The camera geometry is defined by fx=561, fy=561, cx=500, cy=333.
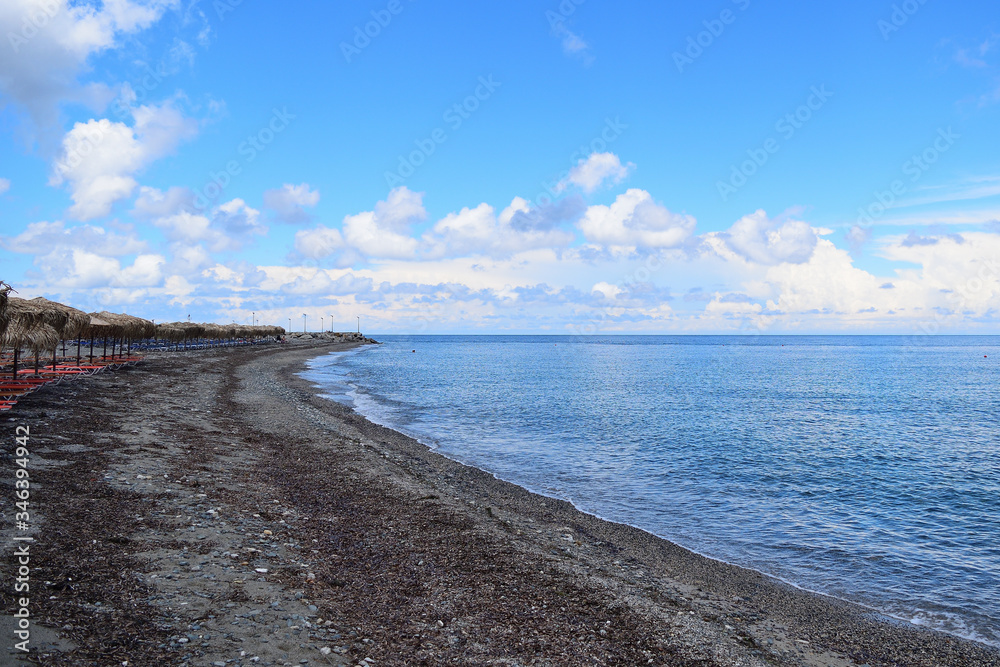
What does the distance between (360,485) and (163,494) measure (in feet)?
15.7

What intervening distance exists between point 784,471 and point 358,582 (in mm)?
18629

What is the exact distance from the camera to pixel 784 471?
21.8m

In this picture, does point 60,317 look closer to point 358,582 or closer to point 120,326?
point 120,326

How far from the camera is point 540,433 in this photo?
29500 millimetres

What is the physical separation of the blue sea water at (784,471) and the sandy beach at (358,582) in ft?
5.67

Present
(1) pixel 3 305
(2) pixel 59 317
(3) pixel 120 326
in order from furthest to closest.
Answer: (3) pixel 120 326
(2) pixel 59 317
(1) pixel 3 305

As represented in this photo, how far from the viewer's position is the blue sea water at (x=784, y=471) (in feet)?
40.6

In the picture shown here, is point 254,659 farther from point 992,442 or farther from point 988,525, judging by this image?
point 992,442

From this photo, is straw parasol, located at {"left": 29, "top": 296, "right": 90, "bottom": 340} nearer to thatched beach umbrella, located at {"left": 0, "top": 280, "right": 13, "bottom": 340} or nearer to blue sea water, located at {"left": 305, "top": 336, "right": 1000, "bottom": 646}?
thatched beach umbrella, located at {"left": 0, "top": 280, "right": 13, "bottom": 340}

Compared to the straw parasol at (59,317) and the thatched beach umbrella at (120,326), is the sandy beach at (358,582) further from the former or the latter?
the thatched beach umbrella at (120,326)

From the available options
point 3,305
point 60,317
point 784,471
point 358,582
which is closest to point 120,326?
point 60,317

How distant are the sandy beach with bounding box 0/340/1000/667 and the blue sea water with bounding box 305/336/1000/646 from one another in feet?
5.67

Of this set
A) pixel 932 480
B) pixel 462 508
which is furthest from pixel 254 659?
pixel 932 480

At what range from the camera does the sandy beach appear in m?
6.88
